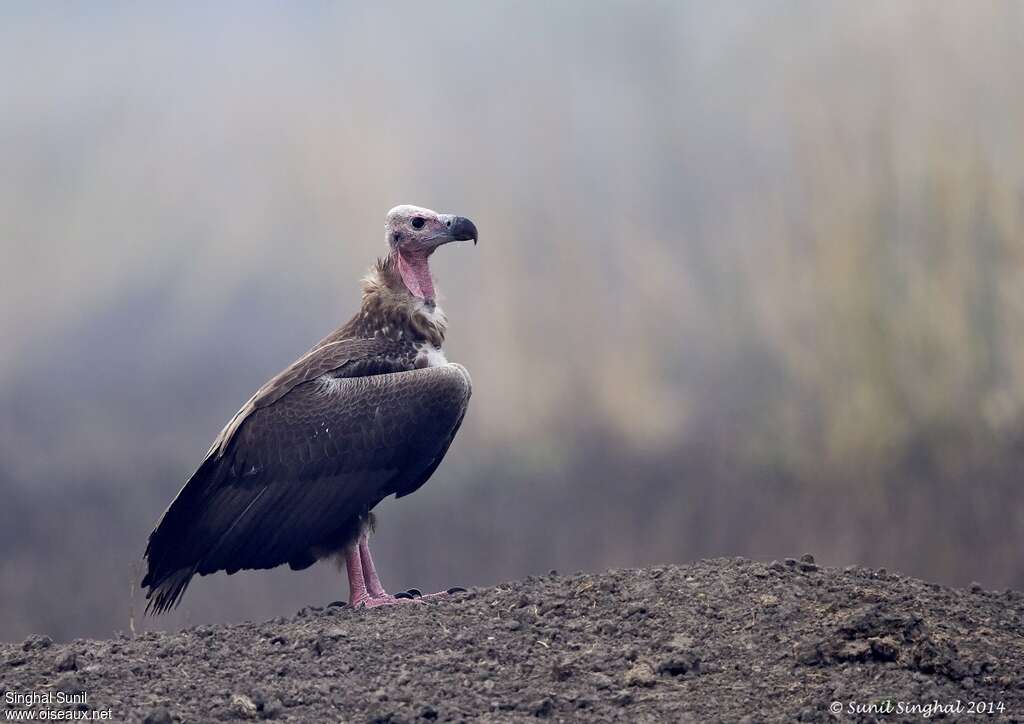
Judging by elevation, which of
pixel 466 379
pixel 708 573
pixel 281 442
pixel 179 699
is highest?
pixel 466 379

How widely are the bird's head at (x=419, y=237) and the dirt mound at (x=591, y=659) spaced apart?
302 cm

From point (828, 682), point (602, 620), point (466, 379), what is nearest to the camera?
point (828, 682)

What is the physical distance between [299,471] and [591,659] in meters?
3.30

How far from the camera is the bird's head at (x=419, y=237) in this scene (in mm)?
11867

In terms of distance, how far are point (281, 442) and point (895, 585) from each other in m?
5.22

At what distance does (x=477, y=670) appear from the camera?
8664 mm

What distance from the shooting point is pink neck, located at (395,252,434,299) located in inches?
466

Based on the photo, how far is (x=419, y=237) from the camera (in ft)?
39.1

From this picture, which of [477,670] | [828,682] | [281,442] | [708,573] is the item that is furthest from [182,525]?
[828,682]

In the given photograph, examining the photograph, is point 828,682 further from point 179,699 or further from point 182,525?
point 182,525

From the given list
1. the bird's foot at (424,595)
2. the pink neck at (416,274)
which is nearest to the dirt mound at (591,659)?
the bird's foot at (424,595)

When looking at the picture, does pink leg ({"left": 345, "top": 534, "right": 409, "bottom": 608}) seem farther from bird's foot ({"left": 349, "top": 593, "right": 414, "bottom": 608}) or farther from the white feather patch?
the white feather patch

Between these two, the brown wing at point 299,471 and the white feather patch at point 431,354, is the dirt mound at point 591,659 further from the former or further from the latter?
the white feather patch at point 431,354

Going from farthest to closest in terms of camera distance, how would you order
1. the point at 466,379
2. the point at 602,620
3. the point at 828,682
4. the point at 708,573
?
the point at 466,379, the point at 708,573, the point at 602,620, the point at 828,682
